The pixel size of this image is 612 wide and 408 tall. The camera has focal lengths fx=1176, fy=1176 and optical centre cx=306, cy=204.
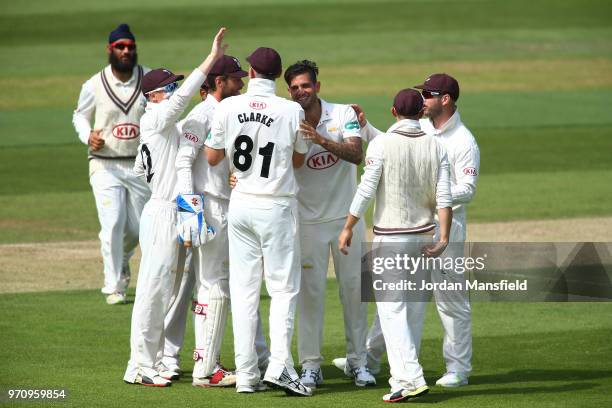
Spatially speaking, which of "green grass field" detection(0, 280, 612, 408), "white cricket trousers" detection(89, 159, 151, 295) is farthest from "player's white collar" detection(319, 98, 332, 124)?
"white cricket trousers" detection(89, 159, 151, 295)

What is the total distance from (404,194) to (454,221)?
93cm

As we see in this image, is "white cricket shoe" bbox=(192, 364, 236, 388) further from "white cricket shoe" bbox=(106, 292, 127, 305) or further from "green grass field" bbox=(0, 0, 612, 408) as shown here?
"white cricket shoe" bbox=(106, 292, 127, 305)

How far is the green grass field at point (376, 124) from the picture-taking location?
29.4ft

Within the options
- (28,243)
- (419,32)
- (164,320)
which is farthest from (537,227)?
(419,32)

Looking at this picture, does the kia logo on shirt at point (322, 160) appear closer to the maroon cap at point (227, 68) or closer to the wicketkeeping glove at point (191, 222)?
the maroon cap at point (227, 68)

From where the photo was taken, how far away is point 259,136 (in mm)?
8312

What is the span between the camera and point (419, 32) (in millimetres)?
34781

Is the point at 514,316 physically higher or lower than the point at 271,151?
lower

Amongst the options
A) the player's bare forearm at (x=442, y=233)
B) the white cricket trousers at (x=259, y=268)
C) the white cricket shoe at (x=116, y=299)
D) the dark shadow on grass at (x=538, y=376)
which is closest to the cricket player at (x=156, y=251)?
the white cricket trousers at (x=259, y=268)

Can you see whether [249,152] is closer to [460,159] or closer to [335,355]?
[460,159]

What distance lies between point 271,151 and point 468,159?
1602 mm

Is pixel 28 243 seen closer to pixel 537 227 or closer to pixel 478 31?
pixel 537 227

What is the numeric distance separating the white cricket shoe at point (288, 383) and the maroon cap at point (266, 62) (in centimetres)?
212

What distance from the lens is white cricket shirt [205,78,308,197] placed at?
830cm
